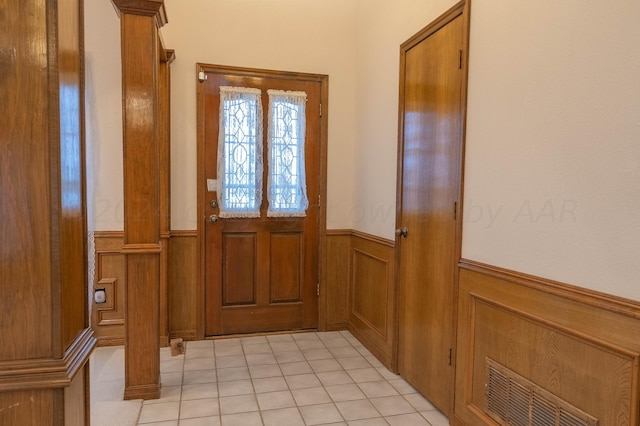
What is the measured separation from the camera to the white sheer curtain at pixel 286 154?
3521mm

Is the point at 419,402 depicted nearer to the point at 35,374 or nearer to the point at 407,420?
the point at 407,420

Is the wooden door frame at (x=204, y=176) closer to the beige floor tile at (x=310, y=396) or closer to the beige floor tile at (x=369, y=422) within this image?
the beige floor tile at (x=310, y=396)

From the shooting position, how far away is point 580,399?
4.77 feet

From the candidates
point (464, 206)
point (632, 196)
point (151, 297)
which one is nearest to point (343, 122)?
point (464, 206)

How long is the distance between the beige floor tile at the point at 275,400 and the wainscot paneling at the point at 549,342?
37.4 inches

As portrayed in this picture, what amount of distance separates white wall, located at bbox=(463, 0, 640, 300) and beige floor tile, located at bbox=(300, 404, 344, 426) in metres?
1.14

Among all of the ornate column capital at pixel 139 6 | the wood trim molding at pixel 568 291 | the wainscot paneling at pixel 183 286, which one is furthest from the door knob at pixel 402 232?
the ornate column capital at pixel 139 6

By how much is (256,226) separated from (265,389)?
138cm

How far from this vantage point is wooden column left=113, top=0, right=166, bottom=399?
232 cm

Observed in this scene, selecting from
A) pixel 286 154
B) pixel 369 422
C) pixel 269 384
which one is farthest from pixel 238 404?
pixel 286 154

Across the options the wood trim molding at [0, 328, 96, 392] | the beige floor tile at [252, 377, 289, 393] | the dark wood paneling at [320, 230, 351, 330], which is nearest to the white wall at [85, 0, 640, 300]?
the dark wood paneling at [320, 230, 351, 330]

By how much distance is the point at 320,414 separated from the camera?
91.0 inches

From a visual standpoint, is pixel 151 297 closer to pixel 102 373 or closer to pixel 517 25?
pixel 102 373

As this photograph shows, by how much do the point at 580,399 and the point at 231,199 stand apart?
8.86 feet
